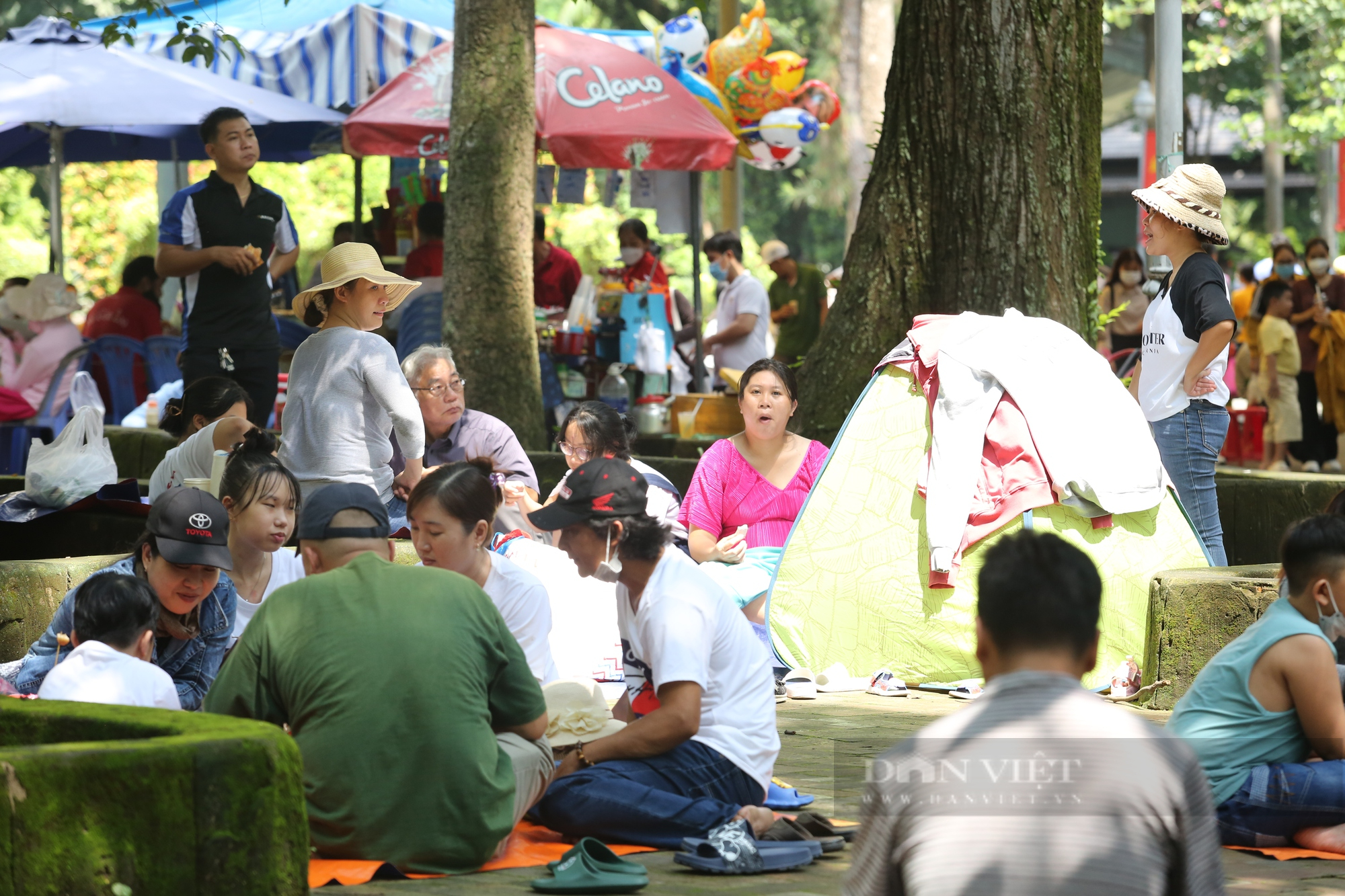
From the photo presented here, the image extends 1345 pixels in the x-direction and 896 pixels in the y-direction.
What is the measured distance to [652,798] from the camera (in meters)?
4.36

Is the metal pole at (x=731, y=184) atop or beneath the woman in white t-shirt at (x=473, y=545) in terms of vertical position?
atop

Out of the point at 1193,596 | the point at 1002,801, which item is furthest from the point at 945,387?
the point at 1002,801

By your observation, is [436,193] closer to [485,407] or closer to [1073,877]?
[485,407]

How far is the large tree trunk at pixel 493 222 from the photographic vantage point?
9773mm

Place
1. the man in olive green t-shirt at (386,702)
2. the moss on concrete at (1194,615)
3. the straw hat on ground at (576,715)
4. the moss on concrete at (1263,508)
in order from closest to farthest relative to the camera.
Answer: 1. the man in olive green t-shirt at (386,702)
2. the straw hat on ground at (576,715)
3. the moss on concrete at (1194,615)
4. the moss on concrete at (1263,508)

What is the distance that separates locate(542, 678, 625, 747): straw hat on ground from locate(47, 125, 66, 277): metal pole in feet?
33.4

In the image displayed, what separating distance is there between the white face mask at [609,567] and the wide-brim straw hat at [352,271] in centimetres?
216

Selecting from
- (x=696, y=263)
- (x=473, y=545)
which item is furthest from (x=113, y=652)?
(x=696, y=263)

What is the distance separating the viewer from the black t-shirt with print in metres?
6.63

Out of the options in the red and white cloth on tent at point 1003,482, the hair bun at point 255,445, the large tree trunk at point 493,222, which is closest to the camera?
the hair bun at point 255,445

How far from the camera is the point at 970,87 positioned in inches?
326

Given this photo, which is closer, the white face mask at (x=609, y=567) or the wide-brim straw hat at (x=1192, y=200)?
the white face mask at (x=609, y=567)

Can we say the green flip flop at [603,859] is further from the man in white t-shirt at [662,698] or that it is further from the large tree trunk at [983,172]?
the large tree trunk at [983,172]

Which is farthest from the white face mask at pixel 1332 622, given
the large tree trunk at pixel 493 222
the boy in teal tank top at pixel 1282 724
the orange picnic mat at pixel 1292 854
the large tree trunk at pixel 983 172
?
the large tree trunk at pixel 493 222
